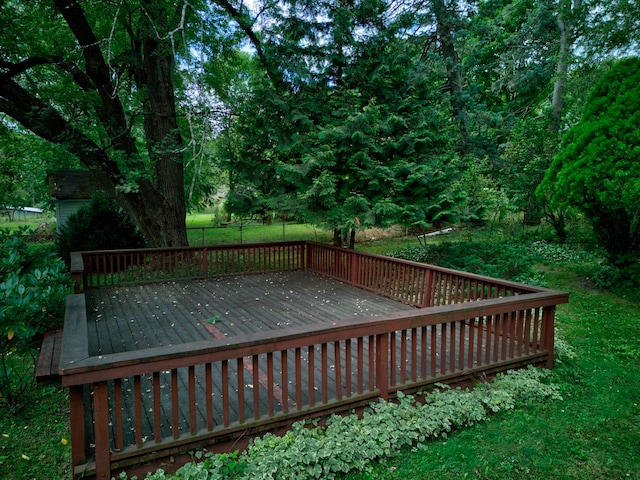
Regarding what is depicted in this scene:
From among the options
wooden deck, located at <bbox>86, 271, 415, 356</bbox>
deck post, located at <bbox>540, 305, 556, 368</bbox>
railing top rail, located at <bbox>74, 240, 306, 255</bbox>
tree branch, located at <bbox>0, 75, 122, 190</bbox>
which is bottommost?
wooden deck, located at <bbox>86, 271, 415, 356</bbox>

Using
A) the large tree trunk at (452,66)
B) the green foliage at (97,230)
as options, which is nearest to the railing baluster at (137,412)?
the green foliage at (97,230)

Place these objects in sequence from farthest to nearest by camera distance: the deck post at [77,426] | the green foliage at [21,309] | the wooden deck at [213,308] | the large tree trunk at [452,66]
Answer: the large tree trunk at [452,66], the wooden deck at [213,308], the green foliage at [21,309], the deck post at [77,426]

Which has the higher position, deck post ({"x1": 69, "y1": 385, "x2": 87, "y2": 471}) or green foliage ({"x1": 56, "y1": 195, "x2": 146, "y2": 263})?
green foliage ({"x1": 56, "y1": 195, "x2": 146, "y2": 263})

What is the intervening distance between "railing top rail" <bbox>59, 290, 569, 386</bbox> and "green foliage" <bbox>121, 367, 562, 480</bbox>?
0.57 meters

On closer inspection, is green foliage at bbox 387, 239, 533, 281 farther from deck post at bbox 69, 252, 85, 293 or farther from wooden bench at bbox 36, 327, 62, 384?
deck post at bbox 69, 252, 85, 293

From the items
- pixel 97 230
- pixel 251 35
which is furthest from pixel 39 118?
pixel 251 35

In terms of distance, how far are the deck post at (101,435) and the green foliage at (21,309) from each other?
0.98 m

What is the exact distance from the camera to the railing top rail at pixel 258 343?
221 centimetres

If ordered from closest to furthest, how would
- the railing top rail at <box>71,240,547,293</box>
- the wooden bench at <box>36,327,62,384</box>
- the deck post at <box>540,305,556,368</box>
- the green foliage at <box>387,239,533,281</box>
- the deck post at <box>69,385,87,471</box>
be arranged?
the deck post at <box>69,385,87,471</box> < the wooden bench at <box>36,327,62,384</box> < the deck post at <box>540,305,556,368</box> < the railing top rail at <box>71,240,547,293</box> < the green foliage at <box>387,239,533,281</box>

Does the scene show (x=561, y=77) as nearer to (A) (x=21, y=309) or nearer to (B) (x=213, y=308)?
(B) (x=213, y=308)

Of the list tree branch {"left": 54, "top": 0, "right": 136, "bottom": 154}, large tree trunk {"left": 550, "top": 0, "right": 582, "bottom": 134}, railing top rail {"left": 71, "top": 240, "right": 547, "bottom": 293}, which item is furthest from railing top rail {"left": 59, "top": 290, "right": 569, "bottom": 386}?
large tree trunk {"left": 550, "top": 0, "right": 582, "bottom": 134}

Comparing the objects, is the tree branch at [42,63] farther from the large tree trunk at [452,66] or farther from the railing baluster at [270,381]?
the large tree trunk at [452,66]

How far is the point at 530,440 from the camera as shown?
2.82m

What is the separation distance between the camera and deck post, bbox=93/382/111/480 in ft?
7.25
